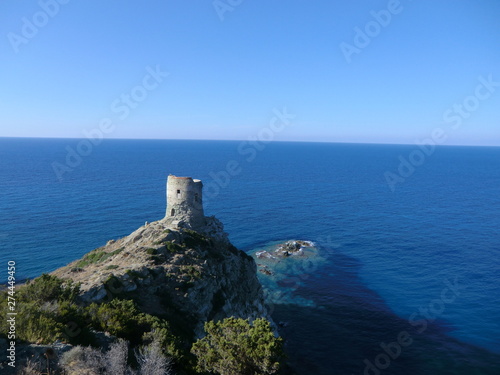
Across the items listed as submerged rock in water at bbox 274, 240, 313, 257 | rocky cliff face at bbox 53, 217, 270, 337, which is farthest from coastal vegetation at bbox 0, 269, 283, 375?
submerged rock in water at bbox 274, 240, 313, 257

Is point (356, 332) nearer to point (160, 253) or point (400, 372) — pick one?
point (400, 372)

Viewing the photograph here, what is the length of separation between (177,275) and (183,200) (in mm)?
11116

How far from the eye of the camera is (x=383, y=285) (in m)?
57.4

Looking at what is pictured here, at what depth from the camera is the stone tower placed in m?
41.8

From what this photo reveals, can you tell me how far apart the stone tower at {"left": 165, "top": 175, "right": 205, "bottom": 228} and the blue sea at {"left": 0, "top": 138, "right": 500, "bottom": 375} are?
19429mm

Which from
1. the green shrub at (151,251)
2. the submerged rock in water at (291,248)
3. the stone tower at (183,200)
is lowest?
the submerged rock in water at (291,248)

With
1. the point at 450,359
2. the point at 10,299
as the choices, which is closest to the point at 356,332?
the point at 450,359

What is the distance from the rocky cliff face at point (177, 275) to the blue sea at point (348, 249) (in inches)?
414

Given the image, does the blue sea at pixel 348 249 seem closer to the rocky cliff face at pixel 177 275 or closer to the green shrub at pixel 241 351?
the rocky cliff face at pixel 177 275

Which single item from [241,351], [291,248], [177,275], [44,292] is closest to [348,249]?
[291,248]

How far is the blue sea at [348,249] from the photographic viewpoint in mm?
41844

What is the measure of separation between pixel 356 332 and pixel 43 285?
122ft

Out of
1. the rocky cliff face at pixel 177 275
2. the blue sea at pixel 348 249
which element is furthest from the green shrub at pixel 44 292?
the blue sea at pixel 348 249

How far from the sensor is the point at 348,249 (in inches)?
2854
